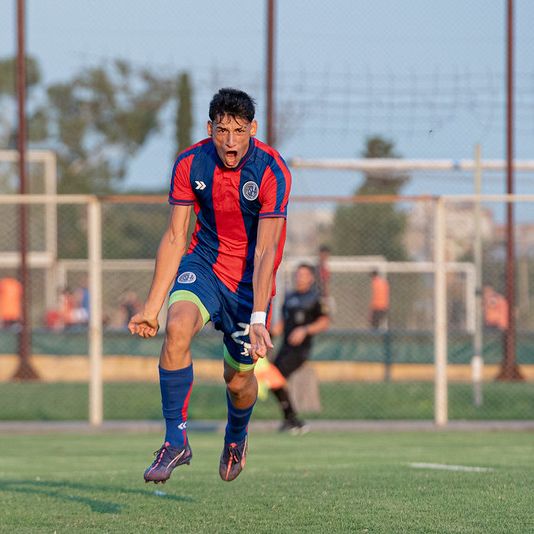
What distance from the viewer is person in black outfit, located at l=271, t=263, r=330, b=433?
1606cm

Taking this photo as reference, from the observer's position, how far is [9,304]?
2716 cm

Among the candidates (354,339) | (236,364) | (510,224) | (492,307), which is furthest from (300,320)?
(236,364)

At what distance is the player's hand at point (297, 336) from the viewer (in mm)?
16062

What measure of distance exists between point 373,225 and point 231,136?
1822cm

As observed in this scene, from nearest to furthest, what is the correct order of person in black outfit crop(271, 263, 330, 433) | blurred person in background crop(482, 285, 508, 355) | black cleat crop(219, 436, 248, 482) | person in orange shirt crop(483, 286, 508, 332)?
black cleat crop(219, 436, 248, 482)
person in black outfit crop(271, 263, 330, 433)
blurred person in background crop(482, 285, 508, 355)
person in orange shirt crop(483, 286, 508, 332)

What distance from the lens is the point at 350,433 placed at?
632 inches

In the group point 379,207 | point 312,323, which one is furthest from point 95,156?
point 312,323

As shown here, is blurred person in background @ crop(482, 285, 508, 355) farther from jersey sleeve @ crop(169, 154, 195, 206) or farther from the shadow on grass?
jersey sleeve @ crop(169, 154, 195, 206)

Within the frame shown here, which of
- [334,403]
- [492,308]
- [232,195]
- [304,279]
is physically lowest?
[334,403]

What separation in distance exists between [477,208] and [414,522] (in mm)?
11828


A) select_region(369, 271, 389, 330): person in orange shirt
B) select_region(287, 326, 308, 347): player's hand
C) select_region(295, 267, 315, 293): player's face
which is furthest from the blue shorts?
select_region(369, 271, 389, 330): person in orange shirt

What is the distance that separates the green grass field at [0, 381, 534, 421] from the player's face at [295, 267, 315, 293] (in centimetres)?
240

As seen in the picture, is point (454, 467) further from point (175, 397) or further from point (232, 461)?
point (175, 397)

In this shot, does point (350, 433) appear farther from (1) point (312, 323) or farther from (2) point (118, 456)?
(2) point (118, 456)
